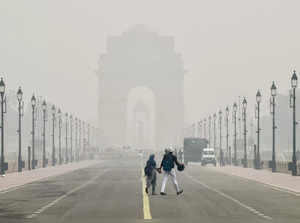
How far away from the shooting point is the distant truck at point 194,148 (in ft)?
367

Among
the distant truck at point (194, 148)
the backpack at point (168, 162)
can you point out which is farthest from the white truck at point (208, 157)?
the backpack at point (168, 162)

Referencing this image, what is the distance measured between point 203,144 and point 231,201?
7968cm

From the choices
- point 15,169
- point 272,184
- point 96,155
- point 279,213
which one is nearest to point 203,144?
point 15,169

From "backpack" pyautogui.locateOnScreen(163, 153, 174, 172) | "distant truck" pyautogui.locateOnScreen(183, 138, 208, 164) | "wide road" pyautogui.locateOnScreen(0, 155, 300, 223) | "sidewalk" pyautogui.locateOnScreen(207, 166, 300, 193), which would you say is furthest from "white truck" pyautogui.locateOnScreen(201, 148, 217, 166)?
"backpack" pyautogui.locateOnScreen(163, 153, 174, 172)

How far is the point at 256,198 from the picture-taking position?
35375 millimetres

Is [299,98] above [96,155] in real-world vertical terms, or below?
above

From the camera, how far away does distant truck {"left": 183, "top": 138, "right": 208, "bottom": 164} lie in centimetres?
11175

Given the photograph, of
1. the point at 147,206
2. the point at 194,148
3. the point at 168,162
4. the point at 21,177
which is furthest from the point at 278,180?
the point at 194,148

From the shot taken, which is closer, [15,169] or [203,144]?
[15,169]

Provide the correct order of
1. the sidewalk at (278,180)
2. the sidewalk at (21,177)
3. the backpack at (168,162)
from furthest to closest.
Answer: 1. the sidewalk at (21,177)
2. the sidewalk at (278,180)
3. the backpack at (168,162)

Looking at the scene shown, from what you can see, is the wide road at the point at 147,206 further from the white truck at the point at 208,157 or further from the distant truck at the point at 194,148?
the distant truck at the point at 194,148

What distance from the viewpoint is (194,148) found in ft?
370

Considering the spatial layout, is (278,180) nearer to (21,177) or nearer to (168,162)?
(168,162)

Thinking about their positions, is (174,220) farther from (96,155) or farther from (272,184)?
(96,155)
